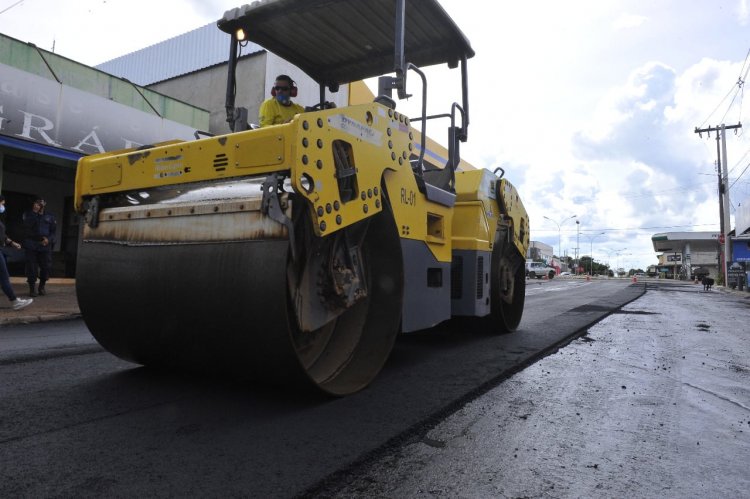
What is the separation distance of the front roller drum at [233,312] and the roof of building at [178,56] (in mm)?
15107

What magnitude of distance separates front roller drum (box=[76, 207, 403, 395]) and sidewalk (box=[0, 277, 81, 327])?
172 inches

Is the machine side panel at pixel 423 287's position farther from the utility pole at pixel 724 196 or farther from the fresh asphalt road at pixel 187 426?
the utility pole at pixel 724 196

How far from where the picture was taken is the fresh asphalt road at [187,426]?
6.19ft

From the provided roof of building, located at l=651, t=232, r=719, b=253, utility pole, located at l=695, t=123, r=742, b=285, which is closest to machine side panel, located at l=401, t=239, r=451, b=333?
utility pole, located at l=695, t=123, r=742, b=285

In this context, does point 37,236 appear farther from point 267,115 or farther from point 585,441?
point 585,441

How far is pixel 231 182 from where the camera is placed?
2.66m

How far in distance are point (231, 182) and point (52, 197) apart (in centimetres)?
1482

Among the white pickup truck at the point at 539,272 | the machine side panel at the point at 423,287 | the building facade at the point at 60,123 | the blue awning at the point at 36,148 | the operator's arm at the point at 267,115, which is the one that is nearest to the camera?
the machine side panel at the point at 423,287

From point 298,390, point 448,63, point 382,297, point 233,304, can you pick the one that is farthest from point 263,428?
point 448,63

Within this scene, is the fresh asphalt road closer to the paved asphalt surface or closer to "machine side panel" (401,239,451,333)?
the paved asphalt surface

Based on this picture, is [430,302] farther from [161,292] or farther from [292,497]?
[292,497]

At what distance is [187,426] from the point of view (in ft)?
8.04

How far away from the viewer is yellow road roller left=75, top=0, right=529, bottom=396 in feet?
8.06

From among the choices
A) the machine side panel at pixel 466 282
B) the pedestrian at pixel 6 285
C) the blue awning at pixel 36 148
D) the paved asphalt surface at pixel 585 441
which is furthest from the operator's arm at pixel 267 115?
the blue awning at pixel 36 148
